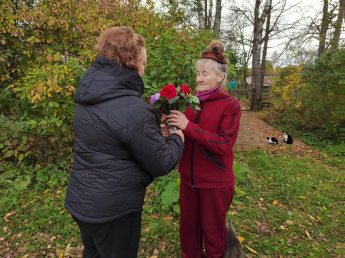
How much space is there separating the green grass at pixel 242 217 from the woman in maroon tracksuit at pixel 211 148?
100 cm

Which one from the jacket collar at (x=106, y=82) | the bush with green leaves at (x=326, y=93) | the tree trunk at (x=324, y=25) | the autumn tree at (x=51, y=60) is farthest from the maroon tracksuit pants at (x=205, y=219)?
the tree trunk at (x=324, y=25)

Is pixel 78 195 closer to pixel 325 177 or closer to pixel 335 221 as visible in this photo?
pixel 335 221

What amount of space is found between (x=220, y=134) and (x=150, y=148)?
0.76 metres

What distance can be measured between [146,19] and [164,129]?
13.2ft

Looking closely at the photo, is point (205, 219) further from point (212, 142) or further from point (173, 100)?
point (173, 100)

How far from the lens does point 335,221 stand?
343cm

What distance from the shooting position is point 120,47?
1.37 metres

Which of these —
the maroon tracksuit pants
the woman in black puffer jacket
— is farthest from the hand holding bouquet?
the maroon tracksuit pants

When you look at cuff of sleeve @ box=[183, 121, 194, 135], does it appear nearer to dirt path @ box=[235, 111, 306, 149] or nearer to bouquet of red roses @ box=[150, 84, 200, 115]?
bouquet of red roses @ box=[150, 84, 200, 115]

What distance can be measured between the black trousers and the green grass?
1.40 m

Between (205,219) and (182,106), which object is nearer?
(182,106)

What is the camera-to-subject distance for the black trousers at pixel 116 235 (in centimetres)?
147

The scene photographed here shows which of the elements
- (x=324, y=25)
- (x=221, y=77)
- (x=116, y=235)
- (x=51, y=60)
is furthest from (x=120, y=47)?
(x=324, y=25)

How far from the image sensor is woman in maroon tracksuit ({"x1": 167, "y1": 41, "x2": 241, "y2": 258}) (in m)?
1.83
